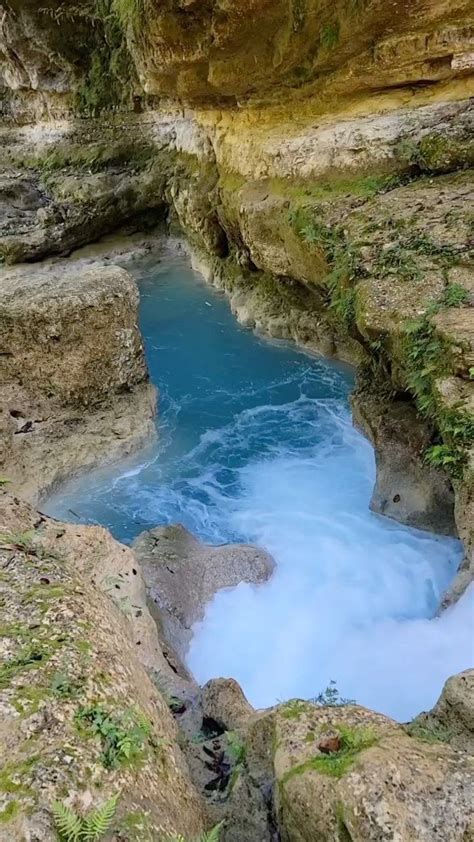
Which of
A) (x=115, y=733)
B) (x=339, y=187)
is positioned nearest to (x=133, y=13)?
(x=339, y=187)

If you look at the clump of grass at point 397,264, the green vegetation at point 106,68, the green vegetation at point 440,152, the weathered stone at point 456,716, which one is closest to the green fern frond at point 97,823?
the weathered stone at point 456,716

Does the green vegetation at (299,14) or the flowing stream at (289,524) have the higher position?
the green vegetation at (299,14)

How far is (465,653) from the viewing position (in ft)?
21.3

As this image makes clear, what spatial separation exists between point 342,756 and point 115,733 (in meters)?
1.17

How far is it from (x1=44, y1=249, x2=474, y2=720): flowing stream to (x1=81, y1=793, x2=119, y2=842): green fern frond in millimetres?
4431

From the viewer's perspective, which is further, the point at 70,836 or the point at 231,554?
the point at 231,554

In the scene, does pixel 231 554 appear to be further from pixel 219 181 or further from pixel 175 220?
pixel 175 220

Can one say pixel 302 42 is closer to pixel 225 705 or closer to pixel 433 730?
pixel 225 705

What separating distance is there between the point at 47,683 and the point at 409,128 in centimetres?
1133

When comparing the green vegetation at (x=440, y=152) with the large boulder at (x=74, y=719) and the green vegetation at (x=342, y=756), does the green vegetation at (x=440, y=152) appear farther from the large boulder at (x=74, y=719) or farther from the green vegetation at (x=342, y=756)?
the green vegetation at (x=342, y=756)

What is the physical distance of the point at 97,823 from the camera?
242cm

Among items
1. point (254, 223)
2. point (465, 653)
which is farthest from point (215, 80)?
point (465, 653)

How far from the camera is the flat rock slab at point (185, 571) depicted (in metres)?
7.14

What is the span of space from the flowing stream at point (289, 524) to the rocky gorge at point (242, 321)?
1.38 ft
